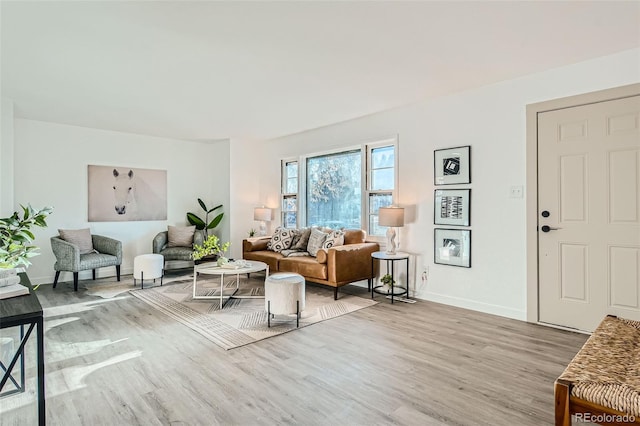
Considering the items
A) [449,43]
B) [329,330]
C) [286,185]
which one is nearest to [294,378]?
[329,330]

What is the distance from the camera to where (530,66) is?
3199mm

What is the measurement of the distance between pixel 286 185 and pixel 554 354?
189 inches

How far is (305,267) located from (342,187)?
1.57m

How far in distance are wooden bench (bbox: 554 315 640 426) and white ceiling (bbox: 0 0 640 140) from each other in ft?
6.97

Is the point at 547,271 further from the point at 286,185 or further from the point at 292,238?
the point at 286,185

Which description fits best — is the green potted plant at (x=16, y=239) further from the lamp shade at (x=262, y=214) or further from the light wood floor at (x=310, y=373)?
the lamp shade at (x=262, y=214)

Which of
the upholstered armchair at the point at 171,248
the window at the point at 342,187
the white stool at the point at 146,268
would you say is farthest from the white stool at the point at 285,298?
the upholstered armchair at the point at 171,248

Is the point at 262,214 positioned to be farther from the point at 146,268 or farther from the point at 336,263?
the point at 336,263

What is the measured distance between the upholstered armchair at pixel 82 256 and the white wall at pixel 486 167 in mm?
4221

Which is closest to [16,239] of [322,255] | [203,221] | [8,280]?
[8,280]

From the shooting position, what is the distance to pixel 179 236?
602 centimetres

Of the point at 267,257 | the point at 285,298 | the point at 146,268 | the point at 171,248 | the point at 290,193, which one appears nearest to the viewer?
the point at 285,298

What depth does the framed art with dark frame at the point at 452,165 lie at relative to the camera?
387cm

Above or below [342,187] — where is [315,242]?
below
